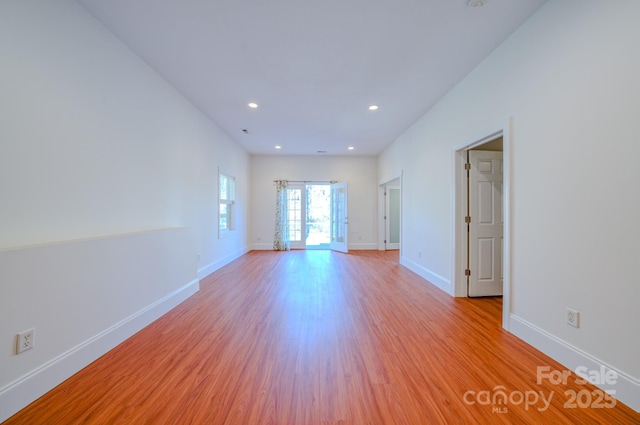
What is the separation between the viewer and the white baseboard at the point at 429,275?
3.37 m

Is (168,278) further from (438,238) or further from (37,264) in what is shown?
(438,238)

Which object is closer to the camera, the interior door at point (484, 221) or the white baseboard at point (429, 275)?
the interior door at point (484, 221)

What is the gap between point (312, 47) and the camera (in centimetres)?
241

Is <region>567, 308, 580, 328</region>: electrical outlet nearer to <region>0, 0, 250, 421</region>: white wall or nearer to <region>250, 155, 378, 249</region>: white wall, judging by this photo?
<region>0, 0, 250, 421</region>: white wall

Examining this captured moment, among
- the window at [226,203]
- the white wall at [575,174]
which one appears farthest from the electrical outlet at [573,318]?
the window at [226,203]

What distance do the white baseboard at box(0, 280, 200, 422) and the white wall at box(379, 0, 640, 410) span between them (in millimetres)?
3531

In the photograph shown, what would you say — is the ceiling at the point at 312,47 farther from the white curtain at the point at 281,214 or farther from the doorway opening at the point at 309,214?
the doorway opening at the point at 309,214

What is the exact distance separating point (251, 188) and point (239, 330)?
17.4 feet

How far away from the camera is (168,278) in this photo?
276 centimetres

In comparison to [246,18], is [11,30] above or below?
below

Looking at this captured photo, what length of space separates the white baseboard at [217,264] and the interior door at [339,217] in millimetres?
2682

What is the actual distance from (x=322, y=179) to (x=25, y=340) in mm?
6367

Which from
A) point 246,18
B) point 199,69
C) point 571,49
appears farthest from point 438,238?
point 199,69

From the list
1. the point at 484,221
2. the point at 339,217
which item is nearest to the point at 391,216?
the point at 339,217
